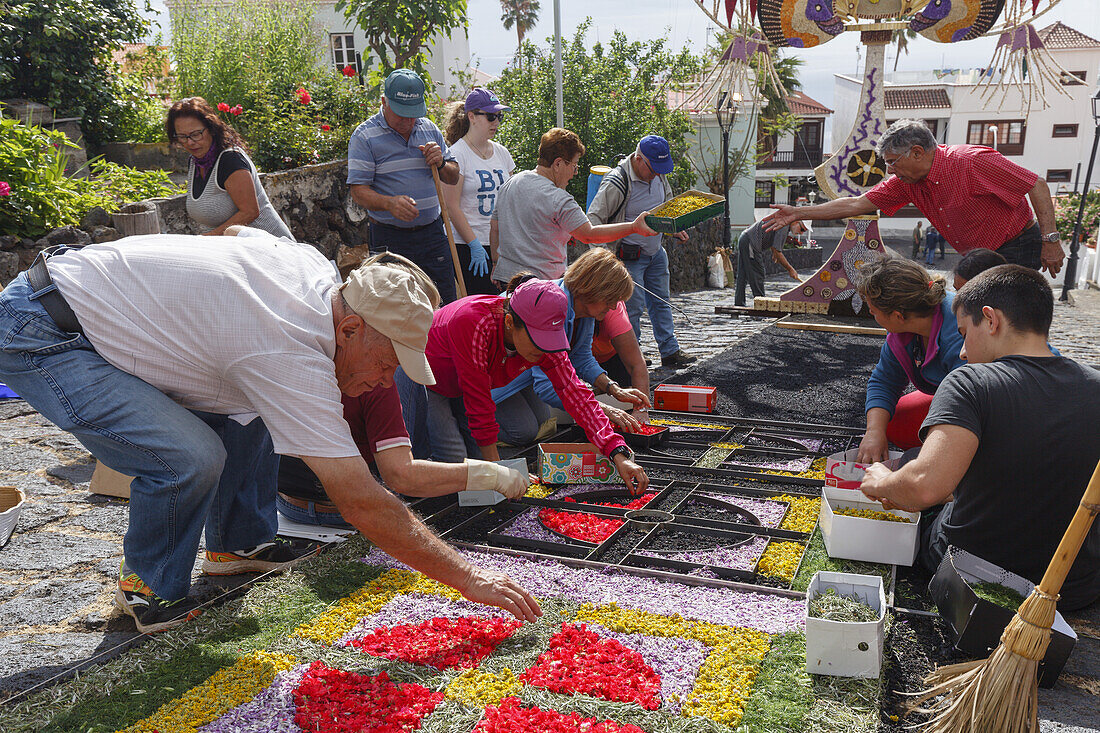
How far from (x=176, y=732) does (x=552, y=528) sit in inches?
60.8

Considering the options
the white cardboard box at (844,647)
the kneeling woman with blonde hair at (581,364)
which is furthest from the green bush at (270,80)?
the white cardboard box at (844,647)

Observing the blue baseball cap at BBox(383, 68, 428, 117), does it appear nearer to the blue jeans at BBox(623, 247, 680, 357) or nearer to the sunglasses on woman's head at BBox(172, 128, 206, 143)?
the sunglasses on woman's head at BBox(172, 128, 206, 143)

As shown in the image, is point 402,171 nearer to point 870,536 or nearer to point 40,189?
point 40,189

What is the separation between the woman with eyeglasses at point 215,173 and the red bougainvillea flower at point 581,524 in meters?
1.84

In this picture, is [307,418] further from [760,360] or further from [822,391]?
[760,360]

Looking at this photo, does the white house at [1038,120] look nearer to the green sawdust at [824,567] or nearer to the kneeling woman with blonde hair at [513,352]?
the kneeling woman with blonde hair at [513,352]

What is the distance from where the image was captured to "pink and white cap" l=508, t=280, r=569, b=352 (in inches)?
122

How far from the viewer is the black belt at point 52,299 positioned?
2.11 m

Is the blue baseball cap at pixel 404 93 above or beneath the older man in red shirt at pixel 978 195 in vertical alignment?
above

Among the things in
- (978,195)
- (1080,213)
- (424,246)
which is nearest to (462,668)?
(424,246)

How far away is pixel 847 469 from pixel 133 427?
2408 mm

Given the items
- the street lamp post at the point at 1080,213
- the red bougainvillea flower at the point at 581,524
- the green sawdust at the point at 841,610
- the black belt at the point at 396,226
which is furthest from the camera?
the street lamp post at the point at 1080,213

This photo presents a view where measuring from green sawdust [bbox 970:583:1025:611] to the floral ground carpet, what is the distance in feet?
1.39

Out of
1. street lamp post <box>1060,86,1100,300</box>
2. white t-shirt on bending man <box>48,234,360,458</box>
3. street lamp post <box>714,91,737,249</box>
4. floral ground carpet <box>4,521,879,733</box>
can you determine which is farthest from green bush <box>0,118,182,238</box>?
street lamp post <box>1060,86,1100,300</box>
